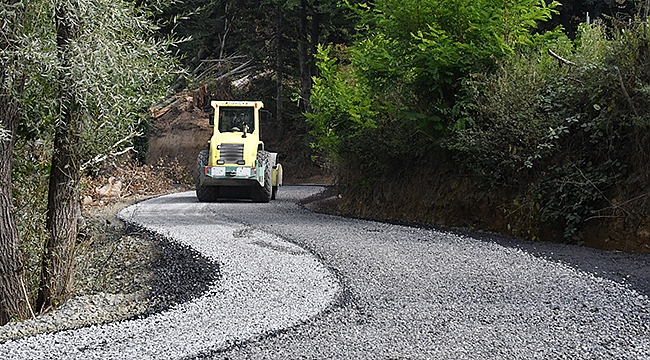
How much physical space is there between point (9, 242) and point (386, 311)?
11.9 feet

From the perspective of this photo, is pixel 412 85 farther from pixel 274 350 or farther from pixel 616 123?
pixel 274 350

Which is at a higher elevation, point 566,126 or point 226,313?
point 566,126

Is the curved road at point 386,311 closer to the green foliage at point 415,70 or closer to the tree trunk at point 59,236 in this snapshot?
the tree trunk at point 59,236

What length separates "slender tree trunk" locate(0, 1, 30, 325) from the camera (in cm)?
661

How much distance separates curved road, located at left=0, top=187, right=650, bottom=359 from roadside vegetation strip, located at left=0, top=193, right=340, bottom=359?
0.04 feet

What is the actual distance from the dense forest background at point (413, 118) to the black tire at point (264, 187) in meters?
2.34

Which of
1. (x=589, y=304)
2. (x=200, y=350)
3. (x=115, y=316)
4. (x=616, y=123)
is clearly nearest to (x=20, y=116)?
(x=115, y=316)

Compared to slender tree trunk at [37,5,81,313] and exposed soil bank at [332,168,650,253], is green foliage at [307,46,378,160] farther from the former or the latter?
slender tree trunk at [37,5,81,313]

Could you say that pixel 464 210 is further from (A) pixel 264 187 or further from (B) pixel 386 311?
(A) pixel 264 187

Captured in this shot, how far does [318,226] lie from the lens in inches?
450

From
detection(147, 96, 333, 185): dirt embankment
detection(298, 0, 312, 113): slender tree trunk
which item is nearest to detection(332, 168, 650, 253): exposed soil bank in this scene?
detection(298, 0, 312, 113): slender tree trunk

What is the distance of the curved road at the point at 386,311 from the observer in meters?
4.67

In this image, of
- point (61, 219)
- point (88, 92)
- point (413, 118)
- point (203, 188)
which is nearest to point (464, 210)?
point (413, 118)

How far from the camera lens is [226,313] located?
5734 mm
